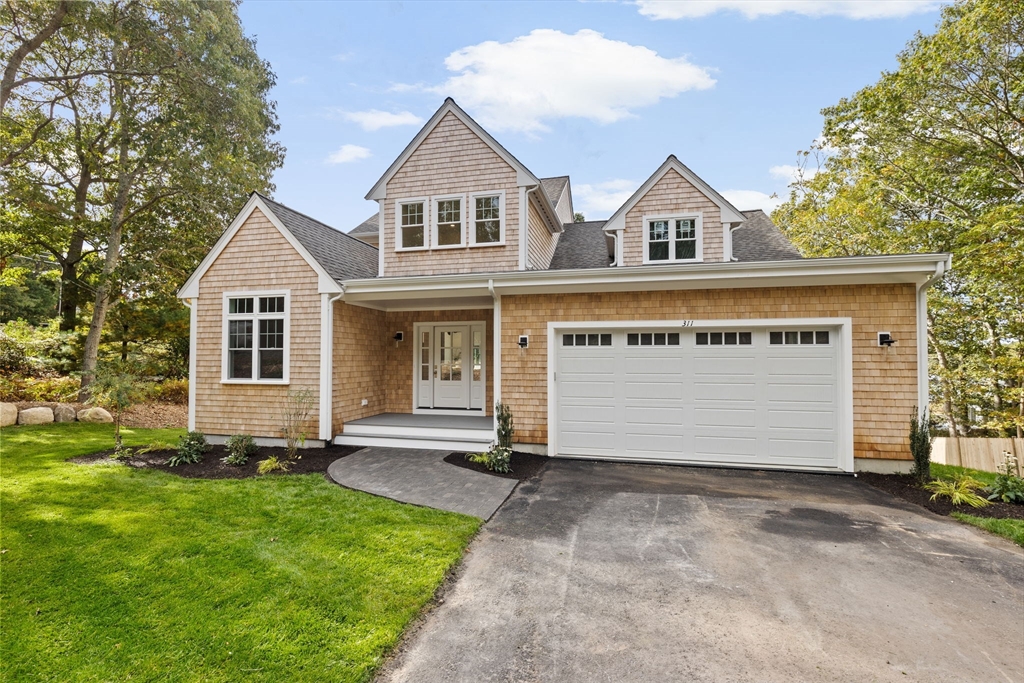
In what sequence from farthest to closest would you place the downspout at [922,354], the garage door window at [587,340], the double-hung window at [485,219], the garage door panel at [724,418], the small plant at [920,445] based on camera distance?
the double-hung window at [485,219] < the garage door window at [587,340] < the garage door panel at [724,418] < the downspout at [922,354] < the small plant at [920,445]

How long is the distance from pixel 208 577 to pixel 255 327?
6389mm

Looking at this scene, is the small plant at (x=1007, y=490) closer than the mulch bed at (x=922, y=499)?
No

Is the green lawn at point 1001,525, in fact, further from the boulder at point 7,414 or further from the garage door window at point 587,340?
the boulder at point 7,414

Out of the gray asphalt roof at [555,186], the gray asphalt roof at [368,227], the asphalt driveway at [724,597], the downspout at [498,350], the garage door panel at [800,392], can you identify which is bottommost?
the asphalt driveway at [724,597]

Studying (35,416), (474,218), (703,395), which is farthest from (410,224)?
(35,416)

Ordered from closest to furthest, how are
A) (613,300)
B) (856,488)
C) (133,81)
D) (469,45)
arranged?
(856,488) → (613,300) → (469,45) → (133,81)

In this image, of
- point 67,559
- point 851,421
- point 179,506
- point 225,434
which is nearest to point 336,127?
point 225,434

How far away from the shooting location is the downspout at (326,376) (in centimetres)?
854

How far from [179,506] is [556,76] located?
45.5 ft

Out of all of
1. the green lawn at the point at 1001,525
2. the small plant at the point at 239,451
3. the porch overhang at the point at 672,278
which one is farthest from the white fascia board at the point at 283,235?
the green lawn at the point at 1001,525

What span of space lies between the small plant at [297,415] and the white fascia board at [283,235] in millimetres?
2089

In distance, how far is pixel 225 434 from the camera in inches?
356

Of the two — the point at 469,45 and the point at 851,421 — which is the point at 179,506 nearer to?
the point at 851,421

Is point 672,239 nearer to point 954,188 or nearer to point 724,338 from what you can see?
point 724,338
